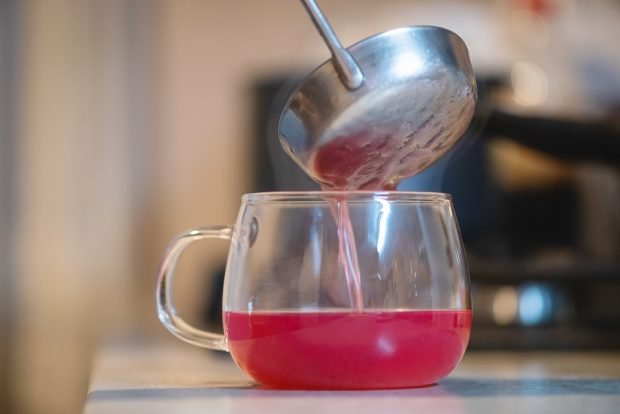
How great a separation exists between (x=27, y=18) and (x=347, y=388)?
1.93 m

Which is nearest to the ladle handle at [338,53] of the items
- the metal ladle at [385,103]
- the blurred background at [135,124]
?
the metal ladle at [385,103]

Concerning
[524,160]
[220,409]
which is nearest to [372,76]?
[220,409]

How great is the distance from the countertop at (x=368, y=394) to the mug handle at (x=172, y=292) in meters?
0.02

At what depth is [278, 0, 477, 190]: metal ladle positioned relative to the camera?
448mm

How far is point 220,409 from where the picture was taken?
1.22 feet

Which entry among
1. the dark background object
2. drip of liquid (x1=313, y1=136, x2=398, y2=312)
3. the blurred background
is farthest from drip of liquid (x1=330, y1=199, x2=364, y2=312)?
the blurred background

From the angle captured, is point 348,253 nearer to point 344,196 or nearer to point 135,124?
point 344,196

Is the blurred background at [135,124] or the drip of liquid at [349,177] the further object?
the blurred background at [135,124]

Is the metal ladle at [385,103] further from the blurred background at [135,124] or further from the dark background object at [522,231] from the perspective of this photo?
the blurred background at [135,124]

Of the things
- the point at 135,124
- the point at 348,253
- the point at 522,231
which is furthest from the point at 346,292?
the point at 135,124

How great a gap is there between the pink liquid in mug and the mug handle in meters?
0.04

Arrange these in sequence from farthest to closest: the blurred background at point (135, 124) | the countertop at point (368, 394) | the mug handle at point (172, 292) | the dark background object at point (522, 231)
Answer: the blurred background at point (135, 124) < the dark background object at point (522, 231) < the mug handle at point (172, 292) < the countertop at point (368, 394)

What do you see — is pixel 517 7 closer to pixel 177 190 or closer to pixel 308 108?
pixel 177 190

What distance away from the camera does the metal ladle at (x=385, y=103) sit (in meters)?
0.45
